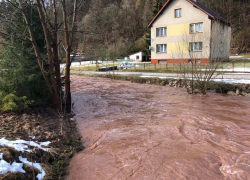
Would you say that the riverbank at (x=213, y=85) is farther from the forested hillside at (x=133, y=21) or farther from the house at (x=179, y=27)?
the forested hillside at (x=133, y=21)

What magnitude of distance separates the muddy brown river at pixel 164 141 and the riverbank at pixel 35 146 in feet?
1.32

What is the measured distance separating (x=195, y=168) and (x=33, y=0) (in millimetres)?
9690

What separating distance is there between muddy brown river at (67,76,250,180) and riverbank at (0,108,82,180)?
1.32 feet

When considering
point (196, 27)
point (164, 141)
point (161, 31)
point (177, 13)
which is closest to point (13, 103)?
point (164, 141)

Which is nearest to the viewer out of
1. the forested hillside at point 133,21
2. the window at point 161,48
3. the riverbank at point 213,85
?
the riverbank at point 213,85

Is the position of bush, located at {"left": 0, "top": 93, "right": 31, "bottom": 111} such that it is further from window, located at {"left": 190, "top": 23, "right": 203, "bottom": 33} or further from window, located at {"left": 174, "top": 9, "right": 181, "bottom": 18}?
window, located at {"left": 174, "top": 9, "right": 181, "bottom": 18}

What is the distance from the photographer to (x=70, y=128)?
8.63 metres

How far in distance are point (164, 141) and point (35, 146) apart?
4110mm

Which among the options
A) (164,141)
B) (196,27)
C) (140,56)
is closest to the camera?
(164,141)

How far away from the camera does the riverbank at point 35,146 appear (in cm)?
495

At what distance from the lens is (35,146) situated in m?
6.03

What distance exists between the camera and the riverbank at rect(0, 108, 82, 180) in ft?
16.2

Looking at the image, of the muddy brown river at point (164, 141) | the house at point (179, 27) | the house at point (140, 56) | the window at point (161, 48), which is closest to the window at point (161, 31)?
the house at point (179, 27)

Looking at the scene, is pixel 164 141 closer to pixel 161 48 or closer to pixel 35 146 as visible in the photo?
pixel 35 146
